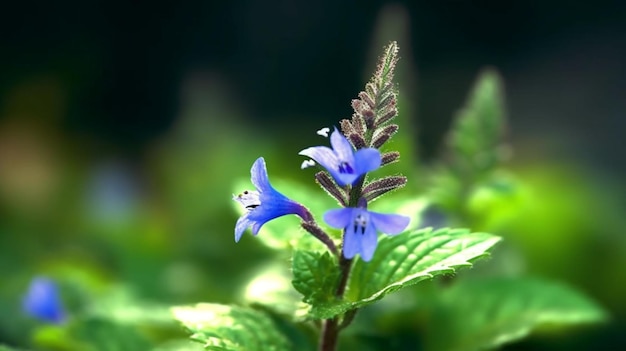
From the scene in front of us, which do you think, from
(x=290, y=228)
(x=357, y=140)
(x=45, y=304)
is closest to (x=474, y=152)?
(x=290, y=228)

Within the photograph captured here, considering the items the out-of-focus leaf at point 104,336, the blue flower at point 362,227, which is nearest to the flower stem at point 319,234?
the blue flower at point 362,227

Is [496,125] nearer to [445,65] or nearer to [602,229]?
[602,229]

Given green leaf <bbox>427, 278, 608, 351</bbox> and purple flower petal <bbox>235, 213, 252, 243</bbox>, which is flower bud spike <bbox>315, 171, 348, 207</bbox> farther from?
green leaf <bbox>427, 278, 608, 351</bbox>

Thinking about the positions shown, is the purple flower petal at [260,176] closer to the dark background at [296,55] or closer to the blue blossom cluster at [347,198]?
the blue blossom cluster at [347,198]

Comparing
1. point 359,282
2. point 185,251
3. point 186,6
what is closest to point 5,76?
point 186,6

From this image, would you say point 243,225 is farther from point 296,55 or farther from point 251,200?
point 296,55

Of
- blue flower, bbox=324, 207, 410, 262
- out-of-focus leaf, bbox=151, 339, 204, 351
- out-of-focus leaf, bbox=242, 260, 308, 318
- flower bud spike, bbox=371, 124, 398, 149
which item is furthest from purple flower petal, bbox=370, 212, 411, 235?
out-of-focus leaf, bbox=151, 339, 204, 351
